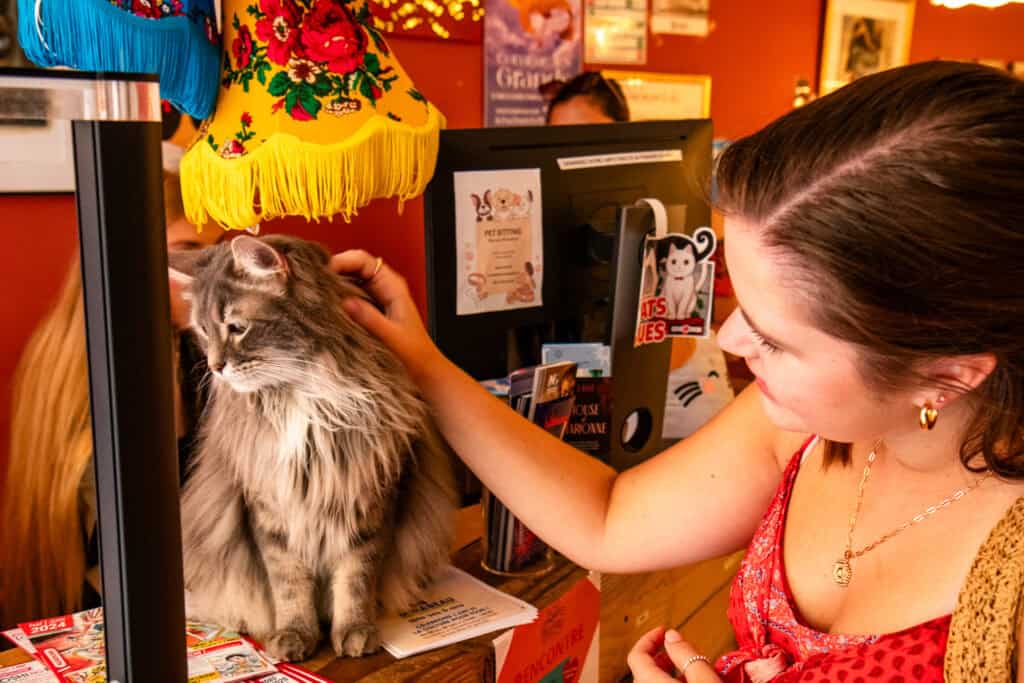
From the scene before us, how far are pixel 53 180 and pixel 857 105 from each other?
1819 millimetres

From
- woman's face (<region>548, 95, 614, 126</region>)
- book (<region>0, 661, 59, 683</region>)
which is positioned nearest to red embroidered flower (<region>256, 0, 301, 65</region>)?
book (<region>0, 661, 59, 683</region>)

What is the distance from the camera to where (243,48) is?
3.28 ft

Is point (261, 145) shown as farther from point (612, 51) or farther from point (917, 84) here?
point (612, 51)

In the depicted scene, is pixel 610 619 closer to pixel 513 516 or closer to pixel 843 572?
pixel 513 516

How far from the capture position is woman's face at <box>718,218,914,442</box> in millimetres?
906

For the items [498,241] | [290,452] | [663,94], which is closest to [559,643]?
[290,452]

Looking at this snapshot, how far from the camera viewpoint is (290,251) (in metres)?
1.03

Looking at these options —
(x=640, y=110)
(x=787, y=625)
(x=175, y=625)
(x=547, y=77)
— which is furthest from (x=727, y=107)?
(x=175, y=625)

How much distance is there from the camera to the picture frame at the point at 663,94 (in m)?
3.98

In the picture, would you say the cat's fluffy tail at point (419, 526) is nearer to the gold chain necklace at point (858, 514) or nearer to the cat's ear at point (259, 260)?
the cat's ear at point (259, 260)

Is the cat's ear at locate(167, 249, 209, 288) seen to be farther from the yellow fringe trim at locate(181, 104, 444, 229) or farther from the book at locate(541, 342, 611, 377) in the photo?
the book at locate(541, 342, 611, 377)

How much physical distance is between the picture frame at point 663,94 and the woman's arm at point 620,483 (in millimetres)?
2816

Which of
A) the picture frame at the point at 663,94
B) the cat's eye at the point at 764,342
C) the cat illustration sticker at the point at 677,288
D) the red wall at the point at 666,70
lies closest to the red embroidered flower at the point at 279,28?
the red wall at the point at 666,70

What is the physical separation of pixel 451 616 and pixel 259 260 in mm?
496
